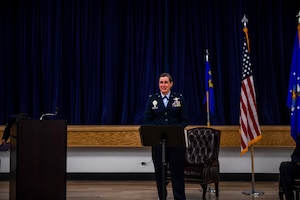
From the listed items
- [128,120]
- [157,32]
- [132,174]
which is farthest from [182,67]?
[132,174]

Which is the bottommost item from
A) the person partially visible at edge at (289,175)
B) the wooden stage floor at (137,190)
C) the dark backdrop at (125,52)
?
the wooden stage floor at (137,190)

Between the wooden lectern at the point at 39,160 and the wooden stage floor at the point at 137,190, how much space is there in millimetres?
1541

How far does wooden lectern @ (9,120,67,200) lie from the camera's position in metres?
5.13

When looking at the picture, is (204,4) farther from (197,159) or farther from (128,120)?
(197,159)

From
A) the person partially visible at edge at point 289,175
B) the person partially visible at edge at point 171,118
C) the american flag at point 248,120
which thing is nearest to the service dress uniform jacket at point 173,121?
the person partially visible at edge at point 171,118

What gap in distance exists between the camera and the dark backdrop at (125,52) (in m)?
9.03

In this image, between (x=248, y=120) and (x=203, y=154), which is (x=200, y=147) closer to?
(x=203, y=154)

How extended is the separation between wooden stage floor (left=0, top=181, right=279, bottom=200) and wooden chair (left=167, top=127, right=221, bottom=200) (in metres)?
0.40

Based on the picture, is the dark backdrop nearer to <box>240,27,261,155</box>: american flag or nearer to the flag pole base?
<box>240,27,261,155</box>: american flag

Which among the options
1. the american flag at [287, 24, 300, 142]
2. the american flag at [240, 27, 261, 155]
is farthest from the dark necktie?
the american flag at [287, 24, 300, 142]

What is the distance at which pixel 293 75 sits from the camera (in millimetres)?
7293

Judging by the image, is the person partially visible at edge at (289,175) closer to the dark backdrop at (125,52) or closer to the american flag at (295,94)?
the american flag at (295,94)

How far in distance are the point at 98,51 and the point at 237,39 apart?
278 centimetres

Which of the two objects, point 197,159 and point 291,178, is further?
point 197,159
